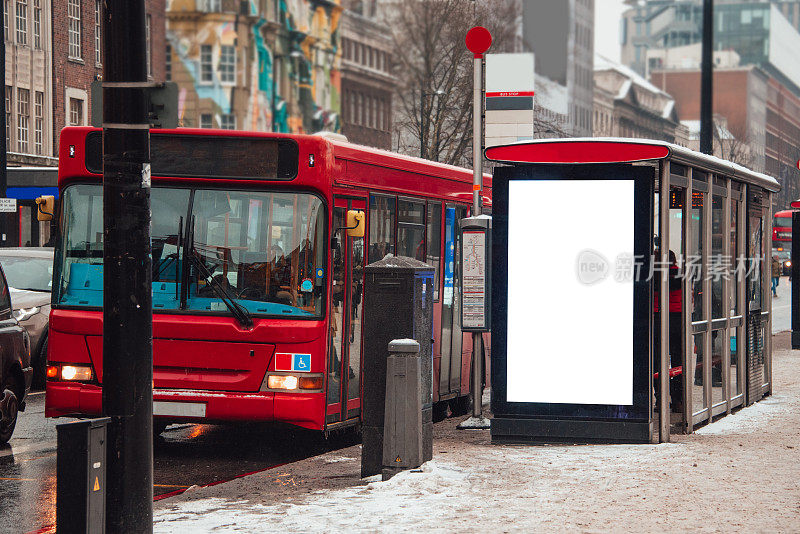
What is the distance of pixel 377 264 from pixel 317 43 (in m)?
85.7

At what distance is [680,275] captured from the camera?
38.7 ft

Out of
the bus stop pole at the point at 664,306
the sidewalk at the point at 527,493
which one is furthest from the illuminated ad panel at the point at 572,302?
the sidewalk at the point at 527,493

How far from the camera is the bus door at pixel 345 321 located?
37.0 feet

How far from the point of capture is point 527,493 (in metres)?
8.73

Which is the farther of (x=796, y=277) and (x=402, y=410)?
(x=796, y=277)

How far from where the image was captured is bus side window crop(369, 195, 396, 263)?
12195 millimetres

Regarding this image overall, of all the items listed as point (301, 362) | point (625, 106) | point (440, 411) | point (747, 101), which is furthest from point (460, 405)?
point (747, 101)

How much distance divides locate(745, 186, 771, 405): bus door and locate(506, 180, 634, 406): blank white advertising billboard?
4.00 meters

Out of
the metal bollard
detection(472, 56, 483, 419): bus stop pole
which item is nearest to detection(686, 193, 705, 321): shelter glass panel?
detection(472, 56, 483, 419): bus stop pole

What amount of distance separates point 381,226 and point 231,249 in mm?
1870

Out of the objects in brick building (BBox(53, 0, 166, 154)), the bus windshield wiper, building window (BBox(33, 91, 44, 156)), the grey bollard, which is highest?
brick building (BBox(53, 0, 166, 154))

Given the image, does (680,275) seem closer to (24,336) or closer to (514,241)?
(514,241)

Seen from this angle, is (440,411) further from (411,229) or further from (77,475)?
(77,475)

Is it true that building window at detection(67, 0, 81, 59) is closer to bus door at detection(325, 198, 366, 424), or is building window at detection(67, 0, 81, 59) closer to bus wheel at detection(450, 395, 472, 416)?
bus wheel at detection(450, 395, 472, 416)
